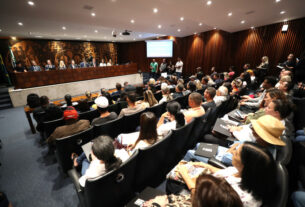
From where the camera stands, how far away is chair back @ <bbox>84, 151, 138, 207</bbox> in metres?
1.00

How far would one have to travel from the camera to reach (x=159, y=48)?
12109 millimetres

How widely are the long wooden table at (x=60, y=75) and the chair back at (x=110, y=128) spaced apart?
684 centimetres

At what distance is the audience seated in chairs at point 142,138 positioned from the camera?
1.47 metres

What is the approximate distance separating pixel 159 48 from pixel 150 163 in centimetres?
1205

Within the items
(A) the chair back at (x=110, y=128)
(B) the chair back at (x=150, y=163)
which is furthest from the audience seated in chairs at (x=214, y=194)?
(A) the chair back at (x=110, y=128)

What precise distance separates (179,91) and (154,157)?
255 centimetres

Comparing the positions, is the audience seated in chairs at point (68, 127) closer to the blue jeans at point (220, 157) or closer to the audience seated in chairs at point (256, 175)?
the blue jeans at point (220, 157)

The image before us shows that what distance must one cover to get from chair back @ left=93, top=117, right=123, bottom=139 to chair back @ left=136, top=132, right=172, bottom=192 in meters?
0.95

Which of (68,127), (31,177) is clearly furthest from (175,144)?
(31,177)

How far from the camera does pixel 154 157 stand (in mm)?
1449

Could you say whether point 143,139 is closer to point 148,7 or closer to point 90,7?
point 148,7

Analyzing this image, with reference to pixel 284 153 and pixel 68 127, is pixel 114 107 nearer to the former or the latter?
pixel 68 127

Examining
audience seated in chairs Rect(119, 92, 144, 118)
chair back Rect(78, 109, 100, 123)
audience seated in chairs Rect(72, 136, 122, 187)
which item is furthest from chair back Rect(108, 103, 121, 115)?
audience seated in chairs Rect(72, 136, 122, 187)

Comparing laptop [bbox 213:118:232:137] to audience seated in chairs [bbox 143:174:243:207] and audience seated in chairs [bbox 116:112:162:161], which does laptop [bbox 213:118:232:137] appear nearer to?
audience seated in chairs [bbox 116:112:162:161]
